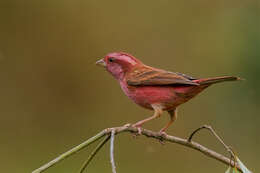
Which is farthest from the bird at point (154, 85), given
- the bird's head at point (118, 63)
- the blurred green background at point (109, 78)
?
the blurred green background at point (109, 78)

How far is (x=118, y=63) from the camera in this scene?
22.2 feet

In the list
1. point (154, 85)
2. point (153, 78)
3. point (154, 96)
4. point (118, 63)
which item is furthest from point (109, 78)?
point (154, 96)

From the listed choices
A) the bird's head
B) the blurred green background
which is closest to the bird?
the bird's head

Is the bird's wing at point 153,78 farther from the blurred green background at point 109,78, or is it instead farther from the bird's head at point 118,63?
the blurred green background at point 109,78

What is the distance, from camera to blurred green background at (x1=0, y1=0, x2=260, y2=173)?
10383mm

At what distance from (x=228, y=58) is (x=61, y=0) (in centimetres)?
607

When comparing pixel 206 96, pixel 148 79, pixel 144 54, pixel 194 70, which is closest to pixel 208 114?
pixel 206 96

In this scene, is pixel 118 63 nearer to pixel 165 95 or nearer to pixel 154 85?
pixel 154 85

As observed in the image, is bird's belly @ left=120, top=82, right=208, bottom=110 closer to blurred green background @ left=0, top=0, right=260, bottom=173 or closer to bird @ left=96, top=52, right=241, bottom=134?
bird @ left=96, top=52, right=241, bottom=134

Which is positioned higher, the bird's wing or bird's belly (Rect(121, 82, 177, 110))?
the bird's wing

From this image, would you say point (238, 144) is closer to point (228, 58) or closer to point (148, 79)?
point (228, 58)

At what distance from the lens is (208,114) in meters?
11.6

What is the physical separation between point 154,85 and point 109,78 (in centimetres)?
713

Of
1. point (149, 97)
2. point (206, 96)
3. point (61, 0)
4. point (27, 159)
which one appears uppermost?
point (61, 0)
